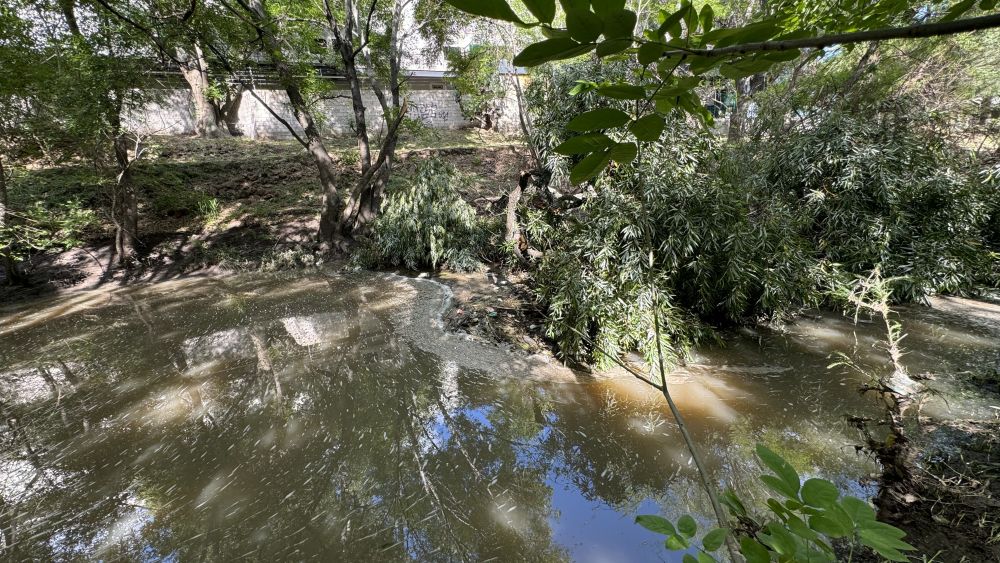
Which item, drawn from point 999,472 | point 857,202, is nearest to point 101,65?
point 999,472

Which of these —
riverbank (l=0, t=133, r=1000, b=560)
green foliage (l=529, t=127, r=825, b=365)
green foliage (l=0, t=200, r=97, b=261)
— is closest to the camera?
riverbank (l=0, t=133, r=1000, b=560)

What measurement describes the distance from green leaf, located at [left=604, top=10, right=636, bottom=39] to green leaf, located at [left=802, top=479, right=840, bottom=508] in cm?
62

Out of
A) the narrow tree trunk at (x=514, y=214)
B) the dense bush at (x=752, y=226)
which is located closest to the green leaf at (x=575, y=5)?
the dense bush at (x=752, y=226)

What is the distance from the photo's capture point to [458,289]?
593cm

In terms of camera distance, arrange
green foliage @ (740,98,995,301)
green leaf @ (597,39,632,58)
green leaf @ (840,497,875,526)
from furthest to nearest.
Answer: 1. green foliage @ (740,98,995,301)
2. green leaf @ (840,497,875,526)
3. green leaf @ (597,39,632,58)

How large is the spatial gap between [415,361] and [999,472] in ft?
12.8

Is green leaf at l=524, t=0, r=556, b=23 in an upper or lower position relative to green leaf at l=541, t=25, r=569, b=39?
upper

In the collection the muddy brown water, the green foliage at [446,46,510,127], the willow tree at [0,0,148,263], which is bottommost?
the muddy brown water

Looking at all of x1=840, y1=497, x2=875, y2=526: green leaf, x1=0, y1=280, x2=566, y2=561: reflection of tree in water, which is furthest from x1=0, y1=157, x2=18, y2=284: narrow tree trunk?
x1=840, y1=497, x2=875, y2=526: green leaf

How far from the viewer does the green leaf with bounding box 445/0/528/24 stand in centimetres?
37

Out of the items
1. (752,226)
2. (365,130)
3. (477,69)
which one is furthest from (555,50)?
(477,69)

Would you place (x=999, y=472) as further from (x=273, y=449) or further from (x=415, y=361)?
(x=273, y=449)

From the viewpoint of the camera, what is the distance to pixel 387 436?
295 cm

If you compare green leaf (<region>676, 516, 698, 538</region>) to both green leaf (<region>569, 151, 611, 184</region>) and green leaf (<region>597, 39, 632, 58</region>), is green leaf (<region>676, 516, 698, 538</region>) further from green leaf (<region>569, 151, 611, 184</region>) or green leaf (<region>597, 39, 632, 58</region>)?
green leaf (<region>597, 39, 632, 58</region>)
